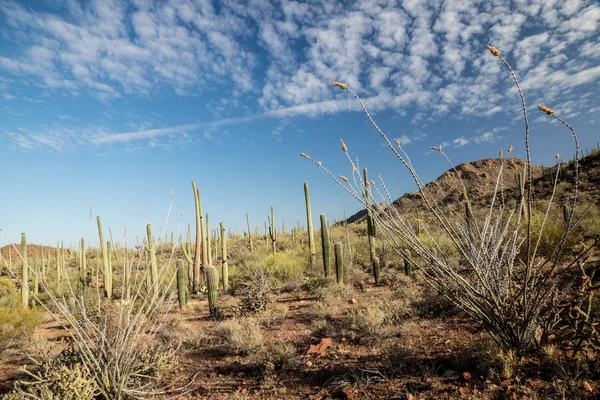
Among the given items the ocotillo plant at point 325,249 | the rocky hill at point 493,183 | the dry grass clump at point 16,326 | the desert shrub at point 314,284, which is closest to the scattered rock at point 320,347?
the desert shrub at point 314,284

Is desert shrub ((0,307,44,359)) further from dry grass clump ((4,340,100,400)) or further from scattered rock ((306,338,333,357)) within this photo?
scattered rock ((306,338,333,357))

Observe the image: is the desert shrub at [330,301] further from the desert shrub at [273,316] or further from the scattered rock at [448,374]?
the scattered rock at [448,374]

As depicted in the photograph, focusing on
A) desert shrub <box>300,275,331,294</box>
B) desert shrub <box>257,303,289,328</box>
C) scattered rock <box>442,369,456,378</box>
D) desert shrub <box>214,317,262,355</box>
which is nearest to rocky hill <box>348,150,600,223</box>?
desert shrub <box>300,275,331,294</box>

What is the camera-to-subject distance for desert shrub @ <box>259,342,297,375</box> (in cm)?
477

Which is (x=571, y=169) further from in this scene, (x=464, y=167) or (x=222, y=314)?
(x=222, y=314)

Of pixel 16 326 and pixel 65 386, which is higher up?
pixel 16 326

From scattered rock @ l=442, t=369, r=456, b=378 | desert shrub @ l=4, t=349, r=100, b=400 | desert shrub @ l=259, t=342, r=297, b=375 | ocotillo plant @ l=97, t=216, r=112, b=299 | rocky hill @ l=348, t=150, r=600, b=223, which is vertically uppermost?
rocky hill @ l=348, t=150, r=600, b=223

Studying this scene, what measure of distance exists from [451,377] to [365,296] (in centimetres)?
546

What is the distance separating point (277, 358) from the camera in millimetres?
4992

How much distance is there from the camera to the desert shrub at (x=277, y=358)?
4766 millimetres

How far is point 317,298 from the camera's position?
31.6 feet

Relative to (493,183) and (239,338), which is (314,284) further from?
(493,183)

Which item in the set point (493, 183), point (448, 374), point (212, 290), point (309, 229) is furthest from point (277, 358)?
point (493, 183)

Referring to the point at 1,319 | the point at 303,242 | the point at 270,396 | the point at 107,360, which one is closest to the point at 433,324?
the point at 270,396
